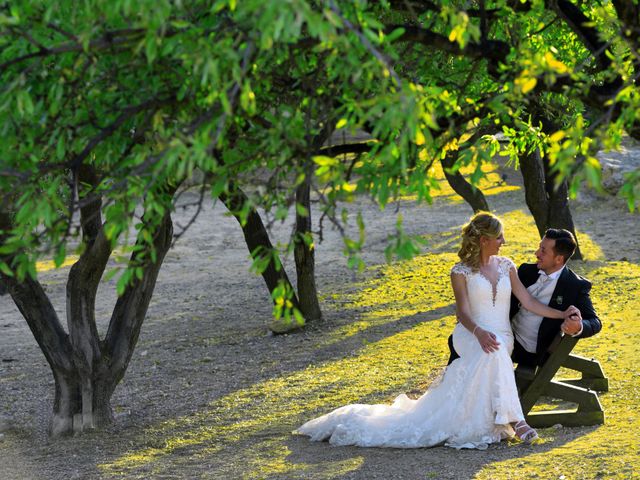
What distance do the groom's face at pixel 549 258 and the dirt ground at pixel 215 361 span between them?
121cm

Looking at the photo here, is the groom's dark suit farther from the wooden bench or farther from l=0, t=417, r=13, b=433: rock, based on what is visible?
l=0, t=417, r=13, b=433: rock

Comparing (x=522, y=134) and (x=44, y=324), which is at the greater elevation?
(x=522, y=134)

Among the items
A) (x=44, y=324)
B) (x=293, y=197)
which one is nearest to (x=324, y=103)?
(x=293, y=197)

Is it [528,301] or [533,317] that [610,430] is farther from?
[528,301]

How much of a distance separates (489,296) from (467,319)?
0.23 metres

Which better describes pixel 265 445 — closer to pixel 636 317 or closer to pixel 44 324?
pixel 44 324

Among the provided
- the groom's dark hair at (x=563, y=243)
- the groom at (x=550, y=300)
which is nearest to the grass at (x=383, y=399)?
the groom at (x=550, y=300)

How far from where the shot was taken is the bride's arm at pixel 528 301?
7.80 m

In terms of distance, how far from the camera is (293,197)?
4.61m

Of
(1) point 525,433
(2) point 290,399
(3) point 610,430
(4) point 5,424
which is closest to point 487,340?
(1) point 525,433

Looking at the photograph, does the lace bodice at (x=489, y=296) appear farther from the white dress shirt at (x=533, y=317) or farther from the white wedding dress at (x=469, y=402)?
the white dress shirt at (x=533, y=317)

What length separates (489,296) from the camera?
781 cm

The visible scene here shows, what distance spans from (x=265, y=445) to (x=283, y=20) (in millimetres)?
5253

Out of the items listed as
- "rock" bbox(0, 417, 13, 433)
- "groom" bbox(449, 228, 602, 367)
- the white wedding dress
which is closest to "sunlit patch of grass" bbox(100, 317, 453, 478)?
the white wedding dress
